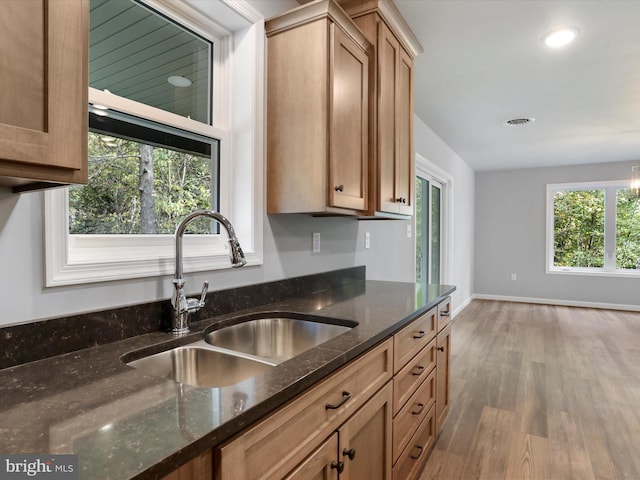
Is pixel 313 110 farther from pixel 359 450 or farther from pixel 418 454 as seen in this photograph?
pixel 418 454

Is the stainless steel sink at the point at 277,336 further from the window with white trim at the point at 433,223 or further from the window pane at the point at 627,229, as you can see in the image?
the window pane at the point at 627,229

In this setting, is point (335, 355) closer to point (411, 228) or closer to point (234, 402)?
point (234, 402)

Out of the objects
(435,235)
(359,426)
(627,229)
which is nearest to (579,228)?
(627,229)

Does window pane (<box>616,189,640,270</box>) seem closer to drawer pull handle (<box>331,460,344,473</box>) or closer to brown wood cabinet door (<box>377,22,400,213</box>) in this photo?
brown wood cabinet door (<box>377,22,400,213</box>)

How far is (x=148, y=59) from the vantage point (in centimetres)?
146

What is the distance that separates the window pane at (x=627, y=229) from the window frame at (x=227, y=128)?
646 cm

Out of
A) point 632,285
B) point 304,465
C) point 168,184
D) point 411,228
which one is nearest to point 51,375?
point 304,465

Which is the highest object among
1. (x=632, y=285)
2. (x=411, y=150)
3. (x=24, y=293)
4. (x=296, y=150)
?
(x=411, y=150)

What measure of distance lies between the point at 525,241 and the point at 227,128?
629 centimetres

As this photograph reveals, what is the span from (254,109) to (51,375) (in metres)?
1.25

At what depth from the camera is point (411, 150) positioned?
2355mm

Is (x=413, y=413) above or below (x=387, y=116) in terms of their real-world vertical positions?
below

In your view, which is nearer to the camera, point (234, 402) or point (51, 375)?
point (234, 402)

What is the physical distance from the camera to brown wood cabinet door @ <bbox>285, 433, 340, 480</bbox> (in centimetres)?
88
